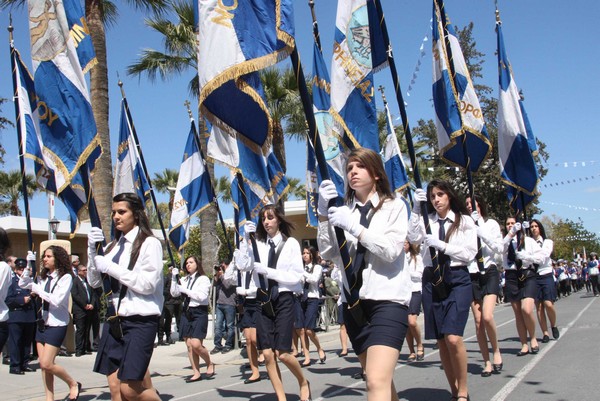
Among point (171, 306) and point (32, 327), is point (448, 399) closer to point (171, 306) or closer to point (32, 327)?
point (32, 327)

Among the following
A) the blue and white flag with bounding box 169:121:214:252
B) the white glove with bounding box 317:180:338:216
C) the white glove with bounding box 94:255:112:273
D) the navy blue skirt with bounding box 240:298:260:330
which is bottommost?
the navy blue skirt with bounding box 240:298:260:330

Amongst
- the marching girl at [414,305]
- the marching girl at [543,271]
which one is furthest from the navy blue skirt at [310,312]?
the marching girl at [543,271]

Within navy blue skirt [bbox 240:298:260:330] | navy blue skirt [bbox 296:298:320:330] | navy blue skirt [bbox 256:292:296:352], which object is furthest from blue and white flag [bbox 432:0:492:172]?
navy blue skirt [bbox 296:298:320:330]

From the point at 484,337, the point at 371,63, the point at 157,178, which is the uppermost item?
the point at 157,178

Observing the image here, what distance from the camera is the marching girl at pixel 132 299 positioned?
4.81 metres

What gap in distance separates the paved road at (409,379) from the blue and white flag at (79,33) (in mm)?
4412

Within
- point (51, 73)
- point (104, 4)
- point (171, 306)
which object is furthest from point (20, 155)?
point (104, 4)

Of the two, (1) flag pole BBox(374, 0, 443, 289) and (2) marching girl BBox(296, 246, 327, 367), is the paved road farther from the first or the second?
(1) flag pole BBox(374, 0, 443, 289)

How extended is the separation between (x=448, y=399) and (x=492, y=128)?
2986 centimetres

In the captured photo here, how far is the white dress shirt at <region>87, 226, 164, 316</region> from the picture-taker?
4816mm

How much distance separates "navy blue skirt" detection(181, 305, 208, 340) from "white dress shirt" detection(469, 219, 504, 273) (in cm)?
423

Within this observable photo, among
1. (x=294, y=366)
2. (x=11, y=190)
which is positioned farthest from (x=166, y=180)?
(x=294, y=366)

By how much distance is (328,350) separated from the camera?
12664mm

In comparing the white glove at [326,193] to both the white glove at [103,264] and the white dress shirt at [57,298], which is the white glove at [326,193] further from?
the white dress shirt at [57,298]
